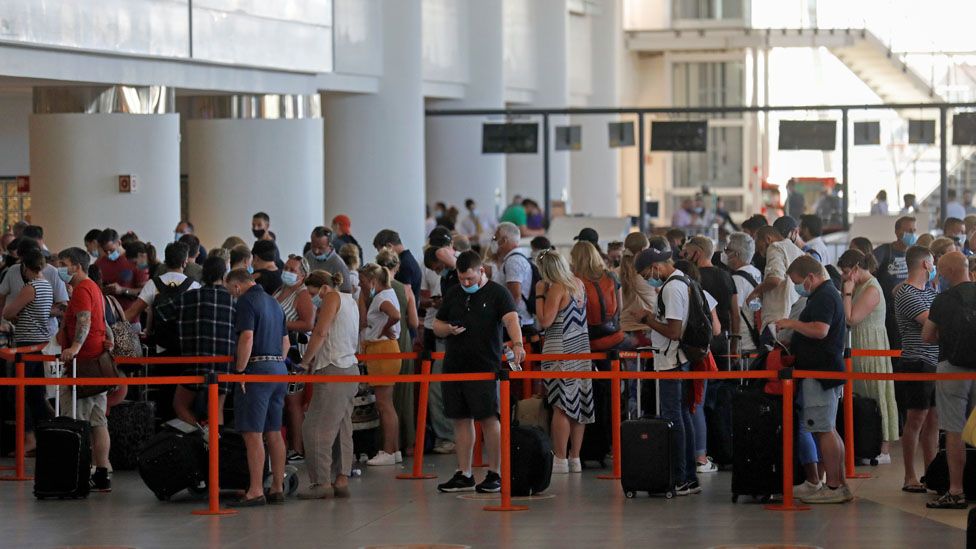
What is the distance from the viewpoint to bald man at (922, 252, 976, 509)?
1034 cm

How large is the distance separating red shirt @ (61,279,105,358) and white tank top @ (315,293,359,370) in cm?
174

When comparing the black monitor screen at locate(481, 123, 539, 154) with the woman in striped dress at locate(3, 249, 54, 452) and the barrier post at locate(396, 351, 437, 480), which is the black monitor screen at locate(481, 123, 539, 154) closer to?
the woman in striped dress at locate(3, 249, 54, 452)

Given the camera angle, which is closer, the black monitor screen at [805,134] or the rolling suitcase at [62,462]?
the rolling suitcase at [62,462]

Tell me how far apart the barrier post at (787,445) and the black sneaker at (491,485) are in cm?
180

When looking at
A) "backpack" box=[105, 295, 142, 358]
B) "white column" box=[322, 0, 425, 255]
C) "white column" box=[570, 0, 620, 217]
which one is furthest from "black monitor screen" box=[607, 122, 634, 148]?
"backpack" box=[105, 295, 142, 358]

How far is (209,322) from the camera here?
11.7 meters

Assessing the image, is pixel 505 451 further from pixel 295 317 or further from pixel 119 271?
pixel 119 271

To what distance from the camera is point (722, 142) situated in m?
46.2

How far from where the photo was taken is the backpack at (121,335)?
1262 cm

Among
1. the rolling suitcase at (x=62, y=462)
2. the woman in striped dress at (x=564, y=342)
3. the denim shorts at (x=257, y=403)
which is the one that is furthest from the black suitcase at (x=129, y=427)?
the woman in striped dress at (x=564, y=342)

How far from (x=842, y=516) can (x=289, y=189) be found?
41.5ft

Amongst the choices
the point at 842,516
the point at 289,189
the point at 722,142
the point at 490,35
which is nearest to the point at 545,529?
the point at 842,516

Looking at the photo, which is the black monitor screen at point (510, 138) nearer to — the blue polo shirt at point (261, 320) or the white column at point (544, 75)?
the white column at point (544, 75)

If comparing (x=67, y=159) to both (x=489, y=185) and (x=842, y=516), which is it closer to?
(x=842, y=516)
